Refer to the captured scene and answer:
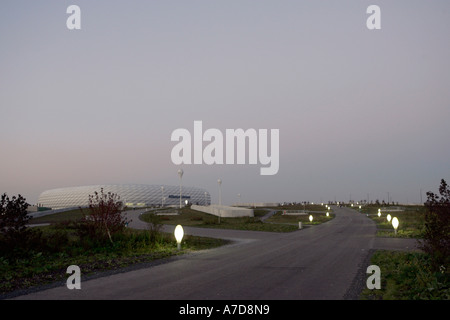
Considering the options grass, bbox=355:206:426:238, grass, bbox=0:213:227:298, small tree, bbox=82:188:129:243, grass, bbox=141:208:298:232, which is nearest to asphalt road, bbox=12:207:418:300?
grass, bbox=0:213:227:298

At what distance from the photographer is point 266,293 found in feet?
Answer: 30.5

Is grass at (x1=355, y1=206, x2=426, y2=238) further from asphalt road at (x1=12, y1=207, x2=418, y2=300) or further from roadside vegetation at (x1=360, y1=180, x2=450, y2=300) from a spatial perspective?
asphalt road at (x1=12, y1=207, x2=418, y2=300)

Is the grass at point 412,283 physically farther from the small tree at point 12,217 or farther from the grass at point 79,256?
the small tree at point 12,217

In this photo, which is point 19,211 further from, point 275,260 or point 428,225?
point 428,225

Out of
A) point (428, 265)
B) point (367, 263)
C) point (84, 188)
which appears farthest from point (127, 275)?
point (84, 188)

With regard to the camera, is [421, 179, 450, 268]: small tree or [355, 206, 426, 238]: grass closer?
[421, 179, 450, 268]: small tree

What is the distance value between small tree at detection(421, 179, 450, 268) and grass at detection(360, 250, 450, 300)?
0.36 metres

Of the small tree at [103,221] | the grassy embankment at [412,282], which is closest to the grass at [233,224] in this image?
the small tree at [103,221]

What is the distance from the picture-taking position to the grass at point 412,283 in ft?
29.9

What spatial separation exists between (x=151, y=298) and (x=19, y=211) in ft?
38.5

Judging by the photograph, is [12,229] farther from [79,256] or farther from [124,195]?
[124,195]

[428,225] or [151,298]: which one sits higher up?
[428,225]

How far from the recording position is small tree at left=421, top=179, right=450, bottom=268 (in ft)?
36.1

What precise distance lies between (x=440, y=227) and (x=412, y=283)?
2021mm
